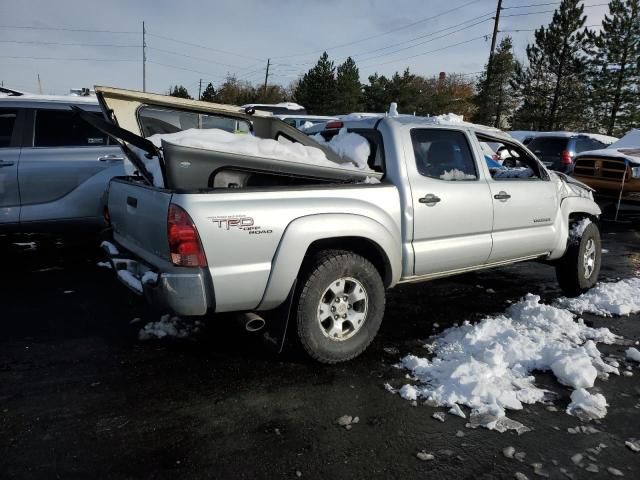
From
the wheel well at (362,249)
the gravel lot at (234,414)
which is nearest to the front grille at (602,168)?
the gravel lot at (234,414)

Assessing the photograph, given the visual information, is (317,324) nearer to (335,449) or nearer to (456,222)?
(335,449)

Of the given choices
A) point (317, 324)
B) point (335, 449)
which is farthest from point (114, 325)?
point (335, 449)

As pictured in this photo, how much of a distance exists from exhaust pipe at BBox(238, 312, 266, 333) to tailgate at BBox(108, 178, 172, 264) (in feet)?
2.21

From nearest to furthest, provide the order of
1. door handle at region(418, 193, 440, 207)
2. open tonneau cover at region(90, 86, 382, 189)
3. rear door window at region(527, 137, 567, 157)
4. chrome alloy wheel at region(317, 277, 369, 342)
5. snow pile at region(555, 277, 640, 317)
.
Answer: open tonneau cover at region(90, 86, 382, 189)
chrome alloy wheel at region(317, 277, 369, 342)
door handle at region(418, 193, 440, 207)
snow pile at region(555, 277, 640, 317)
rear door window at region(527, 137, 567, 157)

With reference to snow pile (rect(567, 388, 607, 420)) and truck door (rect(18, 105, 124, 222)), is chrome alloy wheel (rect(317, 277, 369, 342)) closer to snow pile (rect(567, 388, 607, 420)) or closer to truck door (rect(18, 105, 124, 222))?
snow pile (rect(567, 388, 607, 420))

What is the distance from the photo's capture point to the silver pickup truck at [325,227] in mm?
3059

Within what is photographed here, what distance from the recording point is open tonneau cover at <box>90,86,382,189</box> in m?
3.18

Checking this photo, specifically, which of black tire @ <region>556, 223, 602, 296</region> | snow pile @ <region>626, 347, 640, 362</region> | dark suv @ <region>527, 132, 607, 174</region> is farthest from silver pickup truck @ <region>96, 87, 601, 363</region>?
dark suv @ <region>527, 132, 607, 174</region>

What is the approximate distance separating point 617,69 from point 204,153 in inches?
1542

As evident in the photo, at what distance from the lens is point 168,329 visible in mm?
4211

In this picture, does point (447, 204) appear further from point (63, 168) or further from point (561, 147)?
point (561, 147)

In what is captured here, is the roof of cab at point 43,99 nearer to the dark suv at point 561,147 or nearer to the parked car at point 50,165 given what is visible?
the parked car at point 50,165

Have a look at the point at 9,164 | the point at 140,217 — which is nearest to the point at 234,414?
the point at 140,217

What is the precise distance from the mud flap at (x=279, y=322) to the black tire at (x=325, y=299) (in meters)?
0.07
